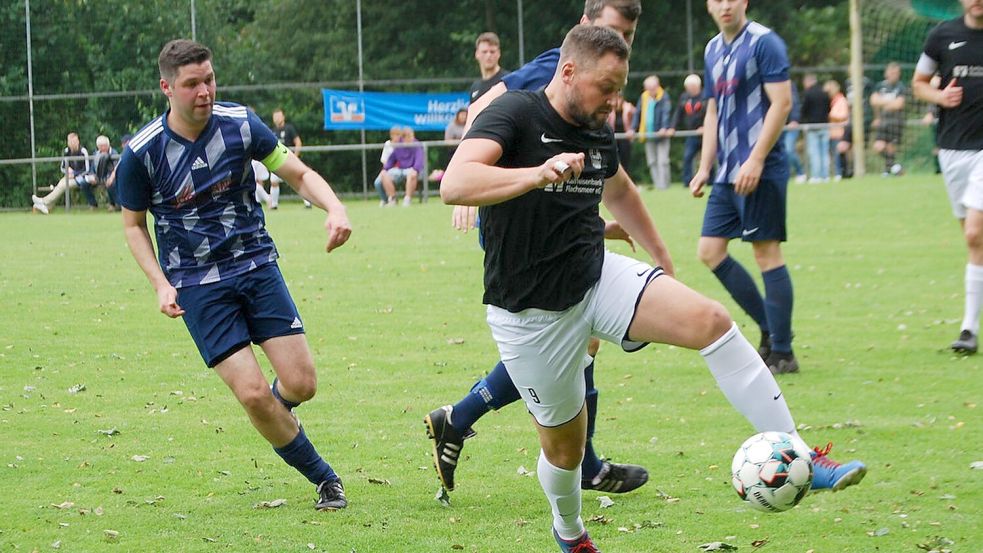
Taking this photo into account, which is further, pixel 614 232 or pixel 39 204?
pixel 39 204

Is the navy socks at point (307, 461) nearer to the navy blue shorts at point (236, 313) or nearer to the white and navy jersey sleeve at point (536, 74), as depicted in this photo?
the navy blue shorts at point (236, 313)

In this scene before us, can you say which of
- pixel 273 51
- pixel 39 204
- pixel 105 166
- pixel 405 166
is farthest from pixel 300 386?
pixel 273 51

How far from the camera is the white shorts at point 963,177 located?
836 cm

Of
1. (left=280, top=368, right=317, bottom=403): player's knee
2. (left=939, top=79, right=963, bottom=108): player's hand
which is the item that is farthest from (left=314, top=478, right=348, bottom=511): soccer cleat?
(left=939, top=79, right=963, bottom=108): player's hand

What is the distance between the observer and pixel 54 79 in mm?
27844

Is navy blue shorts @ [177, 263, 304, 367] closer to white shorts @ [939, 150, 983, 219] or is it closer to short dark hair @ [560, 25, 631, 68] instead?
short dark hair @ [560, 25, 631, 68]

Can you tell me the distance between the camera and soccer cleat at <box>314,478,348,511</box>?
5461 mm

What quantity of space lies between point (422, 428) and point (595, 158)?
8.88 ft

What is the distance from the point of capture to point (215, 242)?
560cm

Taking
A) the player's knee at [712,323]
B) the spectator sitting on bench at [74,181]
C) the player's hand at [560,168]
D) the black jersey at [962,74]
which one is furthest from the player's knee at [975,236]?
the spectator sitting on bench at [74,181]

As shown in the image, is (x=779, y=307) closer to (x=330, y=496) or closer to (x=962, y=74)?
(x=962, y=74)

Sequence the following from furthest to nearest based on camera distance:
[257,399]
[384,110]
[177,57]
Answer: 1. [384,110]
2. [177,57]
3. [257,399]

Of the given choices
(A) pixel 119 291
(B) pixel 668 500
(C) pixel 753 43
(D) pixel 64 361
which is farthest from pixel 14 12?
(B) pixel 668 500

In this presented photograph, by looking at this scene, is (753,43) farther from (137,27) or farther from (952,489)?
(137,27)
